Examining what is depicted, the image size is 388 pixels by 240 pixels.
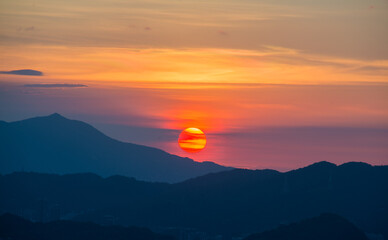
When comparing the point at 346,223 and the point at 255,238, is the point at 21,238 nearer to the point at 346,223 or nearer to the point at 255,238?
the point at 255,238

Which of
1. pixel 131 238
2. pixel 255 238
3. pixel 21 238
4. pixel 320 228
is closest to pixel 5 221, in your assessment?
pixel 21 238

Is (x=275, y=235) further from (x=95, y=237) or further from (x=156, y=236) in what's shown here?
(x=95, y=237)

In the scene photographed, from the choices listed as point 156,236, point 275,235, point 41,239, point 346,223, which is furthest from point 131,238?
point 346,223

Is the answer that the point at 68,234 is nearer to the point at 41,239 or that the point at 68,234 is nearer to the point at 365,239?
the point at 41,239

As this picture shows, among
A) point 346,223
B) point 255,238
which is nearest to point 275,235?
point 255,238
